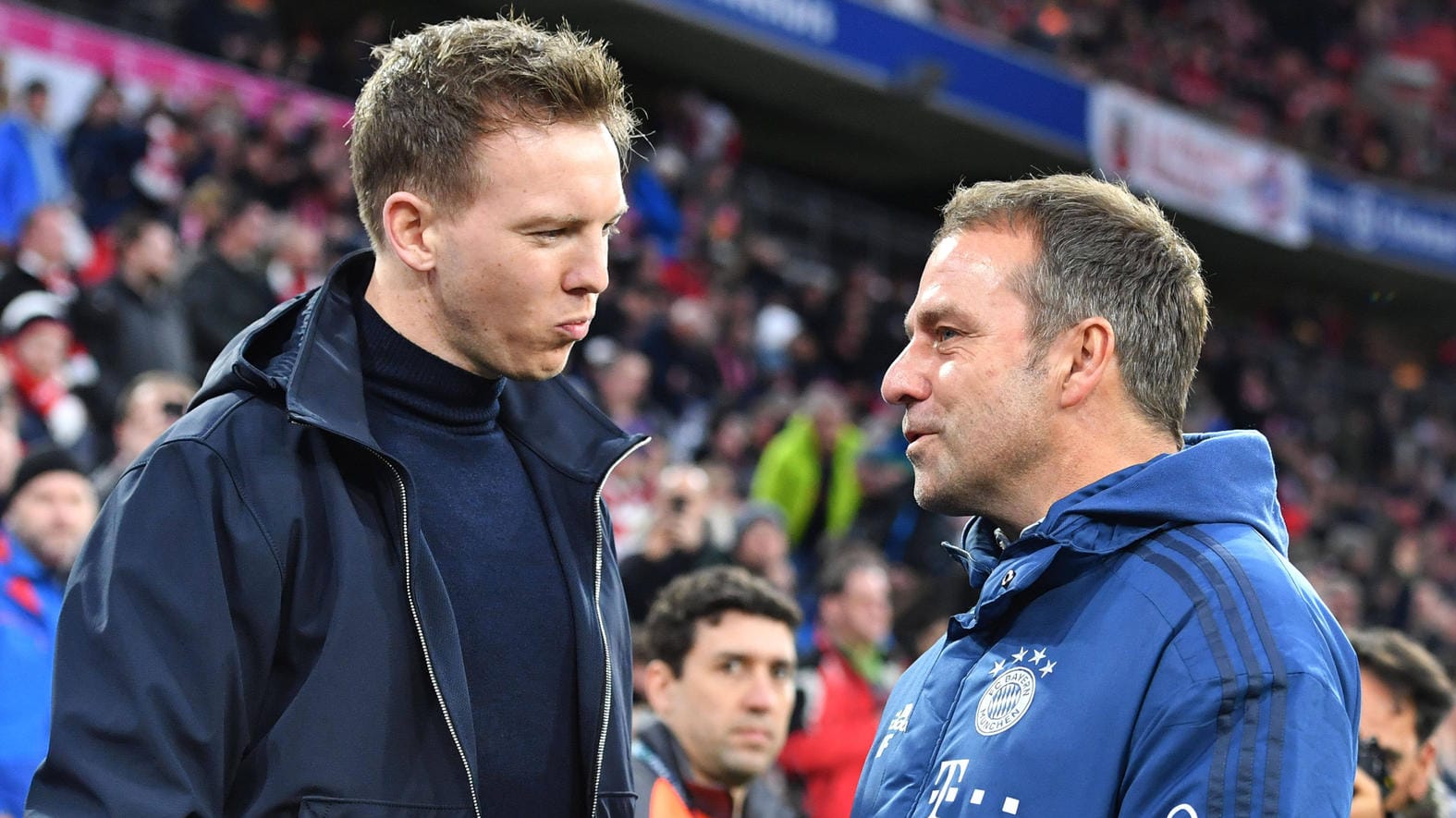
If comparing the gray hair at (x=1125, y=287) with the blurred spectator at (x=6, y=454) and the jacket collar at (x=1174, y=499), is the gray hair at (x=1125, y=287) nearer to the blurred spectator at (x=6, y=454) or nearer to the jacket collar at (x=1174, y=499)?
the jacket collar at (x=1174, y=499)

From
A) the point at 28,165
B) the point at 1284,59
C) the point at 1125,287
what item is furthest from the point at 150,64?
the point at 1284,59

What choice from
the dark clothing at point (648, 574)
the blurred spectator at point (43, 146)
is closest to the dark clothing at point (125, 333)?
the blurred spectator at point (43, 146)

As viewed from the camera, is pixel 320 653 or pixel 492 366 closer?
pixel 320 653

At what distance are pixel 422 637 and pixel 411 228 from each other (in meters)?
0.52

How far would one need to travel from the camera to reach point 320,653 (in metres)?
1.83

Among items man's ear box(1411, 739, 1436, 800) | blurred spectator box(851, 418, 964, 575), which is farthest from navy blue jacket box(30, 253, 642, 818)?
blurred spectator box(851, 418, 964, 575)

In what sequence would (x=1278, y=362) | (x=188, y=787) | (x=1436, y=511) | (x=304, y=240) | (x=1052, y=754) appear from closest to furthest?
(x=188, y=787), (x=1052, y=754), (x=304, y=240), (x=1436, y=511), (x=1278, y=362)

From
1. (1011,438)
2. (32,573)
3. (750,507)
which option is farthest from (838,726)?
(1011,438)

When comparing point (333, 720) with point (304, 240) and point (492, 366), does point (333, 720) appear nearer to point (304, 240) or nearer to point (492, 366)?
point (492, 366)

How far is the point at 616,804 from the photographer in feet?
6.91

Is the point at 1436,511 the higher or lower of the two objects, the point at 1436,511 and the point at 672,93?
the lower

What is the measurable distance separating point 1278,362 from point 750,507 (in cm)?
1484

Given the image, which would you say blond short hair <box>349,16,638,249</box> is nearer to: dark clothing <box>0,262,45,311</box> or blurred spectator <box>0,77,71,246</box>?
dark clothing <box>0,262,45,311</box>

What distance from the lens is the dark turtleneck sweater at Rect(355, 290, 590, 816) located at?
78.2 inches
